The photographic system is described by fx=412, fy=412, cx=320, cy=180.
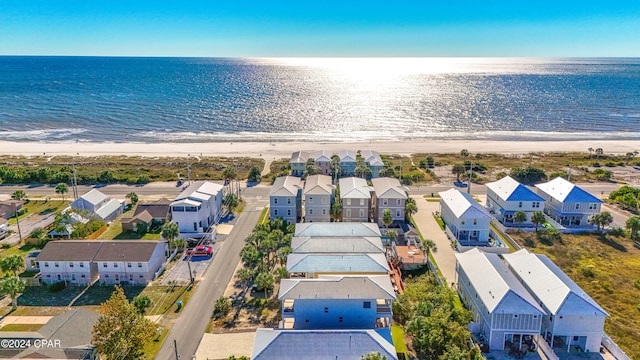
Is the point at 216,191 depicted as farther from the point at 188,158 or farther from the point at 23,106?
the point at 23,106

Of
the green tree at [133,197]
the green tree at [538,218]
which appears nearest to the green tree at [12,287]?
the green tree at [133,197]

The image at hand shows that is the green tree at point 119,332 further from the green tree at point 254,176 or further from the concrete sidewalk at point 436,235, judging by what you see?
the green tree at point 254,176

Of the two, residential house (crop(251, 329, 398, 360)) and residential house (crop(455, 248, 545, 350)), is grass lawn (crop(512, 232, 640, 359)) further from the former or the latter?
residential house (crop(251, 329, 398, 360))

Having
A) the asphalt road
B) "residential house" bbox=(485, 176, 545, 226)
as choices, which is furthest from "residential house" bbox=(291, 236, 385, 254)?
"residential house" bbox=(485, 176, 545, 226)

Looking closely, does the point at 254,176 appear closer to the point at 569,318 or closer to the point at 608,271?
the point at 608,271

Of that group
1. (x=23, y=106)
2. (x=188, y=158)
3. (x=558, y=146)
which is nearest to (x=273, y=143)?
(x=188, y=158)

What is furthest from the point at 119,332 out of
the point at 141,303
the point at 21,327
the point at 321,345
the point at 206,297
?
the point at 21,327
